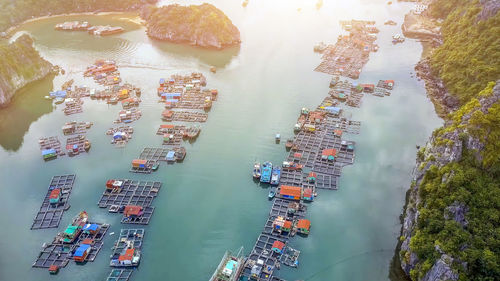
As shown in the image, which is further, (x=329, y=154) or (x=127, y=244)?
(x=329, y=154)

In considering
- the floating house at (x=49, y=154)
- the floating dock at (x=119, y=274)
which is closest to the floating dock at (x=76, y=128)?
the floating house at (x=49, y=154)

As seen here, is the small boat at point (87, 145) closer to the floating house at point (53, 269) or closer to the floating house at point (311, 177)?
the floating house at point (53, 269)

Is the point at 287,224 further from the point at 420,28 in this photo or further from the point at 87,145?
the point at 420,28

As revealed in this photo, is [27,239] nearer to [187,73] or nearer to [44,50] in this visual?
[187,73]

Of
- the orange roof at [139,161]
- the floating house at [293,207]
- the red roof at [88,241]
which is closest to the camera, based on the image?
the red roof at [88,241]

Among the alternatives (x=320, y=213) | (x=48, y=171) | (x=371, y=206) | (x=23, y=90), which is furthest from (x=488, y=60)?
(x=23, y=90)

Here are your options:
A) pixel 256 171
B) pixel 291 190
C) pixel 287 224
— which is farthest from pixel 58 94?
pixel 287 224
